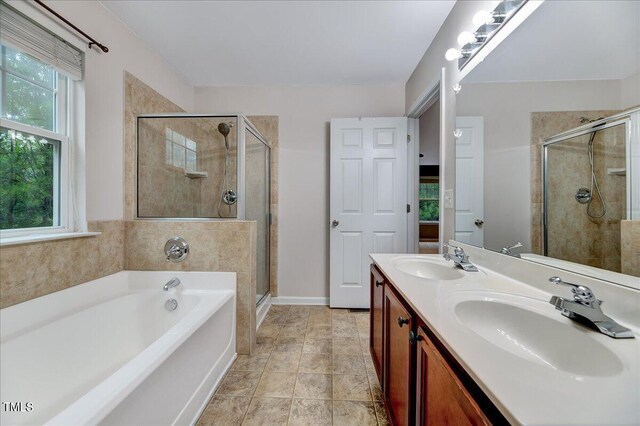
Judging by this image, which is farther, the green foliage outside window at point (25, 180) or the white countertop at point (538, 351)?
the green foliage outside window at point (25, 180)

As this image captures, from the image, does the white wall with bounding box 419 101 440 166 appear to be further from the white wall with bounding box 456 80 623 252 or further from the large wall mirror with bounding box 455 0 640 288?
the large wall mirror with bounding box 455 0 640 288

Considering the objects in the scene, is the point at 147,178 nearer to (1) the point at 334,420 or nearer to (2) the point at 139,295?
(2) the point at 139,295

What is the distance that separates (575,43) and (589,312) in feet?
2.98

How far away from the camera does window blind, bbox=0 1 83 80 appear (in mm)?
1162

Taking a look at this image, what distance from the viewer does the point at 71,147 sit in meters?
1.53

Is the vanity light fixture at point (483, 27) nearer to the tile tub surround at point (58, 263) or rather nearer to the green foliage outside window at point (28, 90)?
the green foliage outside window at point (28, 90)

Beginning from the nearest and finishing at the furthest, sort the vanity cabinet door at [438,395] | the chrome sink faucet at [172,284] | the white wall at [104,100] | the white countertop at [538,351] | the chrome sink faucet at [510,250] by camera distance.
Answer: the white countertop at [538,351], the vanity cabinet door at [438,395], the chrome sink faucet at [510,250], the white wall at [104,100], the chrome sink faucet at [172,284]

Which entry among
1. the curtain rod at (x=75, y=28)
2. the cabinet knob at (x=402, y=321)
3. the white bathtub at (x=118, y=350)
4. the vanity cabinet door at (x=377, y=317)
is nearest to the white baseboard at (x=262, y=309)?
the white bathtub at (x=118, y=350)

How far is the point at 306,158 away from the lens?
284 centimetres

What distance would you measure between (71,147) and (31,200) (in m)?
0.39

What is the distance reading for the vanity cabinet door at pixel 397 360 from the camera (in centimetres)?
89

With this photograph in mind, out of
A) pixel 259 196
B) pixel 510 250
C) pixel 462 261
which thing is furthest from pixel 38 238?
pixel 510 250

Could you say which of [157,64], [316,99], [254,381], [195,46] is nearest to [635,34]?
[254,381]

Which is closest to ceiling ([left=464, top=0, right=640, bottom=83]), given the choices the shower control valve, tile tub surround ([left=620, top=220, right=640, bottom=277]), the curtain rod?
tile tub surround ([left=620, top=220, right=640, bottom=277])
